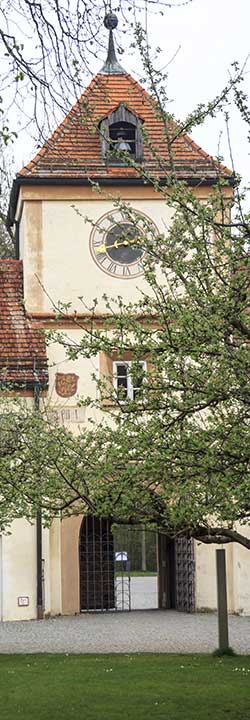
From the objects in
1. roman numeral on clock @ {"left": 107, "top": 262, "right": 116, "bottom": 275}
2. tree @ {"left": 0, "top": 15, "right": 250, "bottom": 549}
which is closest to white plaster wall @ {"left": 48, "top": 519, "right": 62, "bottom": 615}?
roman numeral on clock @ {"left": 107, "top": 262, "right": 116, "bottom": 275}

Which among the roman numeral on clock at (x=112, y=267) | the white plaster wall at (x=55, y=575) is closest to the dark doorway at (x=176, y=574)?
the white plaster wall at (x=55, y=575)

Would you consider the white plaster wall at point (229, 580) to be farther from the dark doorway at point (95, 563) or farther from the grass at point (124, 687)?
the grass at point (124, 687)

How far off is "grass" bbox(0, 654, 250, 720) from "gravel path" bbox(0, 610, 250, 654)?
1.54 m

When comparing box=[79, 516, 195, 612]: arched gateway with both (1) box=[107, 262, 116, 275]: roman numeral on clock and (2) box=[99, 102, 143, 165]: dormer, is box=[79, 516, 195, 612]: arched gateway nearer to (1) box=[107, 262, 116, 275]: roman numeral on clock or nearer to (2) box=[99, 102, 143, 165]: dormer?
(1) box=[107, 262, 116, 275]: roman numeral on clock

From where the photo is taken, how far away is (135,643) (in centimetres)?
2069

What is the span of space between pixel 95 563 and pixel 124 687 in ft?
41.0

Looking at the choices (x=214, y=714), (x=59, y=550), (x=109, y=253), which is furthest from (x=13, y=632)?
(x=214, y=714)

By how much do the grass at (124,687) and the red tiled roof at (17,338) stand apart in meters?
7.66

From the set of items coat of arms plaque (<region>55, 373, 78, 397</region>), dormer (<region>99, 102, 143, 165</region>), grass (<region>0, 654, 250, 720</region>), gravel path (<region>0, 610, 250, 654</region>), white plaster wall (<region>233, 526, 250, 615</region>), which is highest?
dormer (<region>99, 102, 143, 165</region>)

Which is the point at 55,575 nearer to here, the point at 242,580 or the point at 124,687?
the point at 242,580

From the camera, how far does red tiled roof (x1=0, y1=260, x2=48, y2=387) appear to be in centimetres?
2511

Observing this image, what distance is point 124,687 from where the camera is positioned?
14625mm

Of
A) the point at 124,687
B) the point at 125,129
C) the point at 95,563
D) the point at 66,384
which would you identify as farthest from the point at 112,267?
the point at 124,687

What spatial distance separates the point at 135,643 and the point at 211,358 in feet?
37.3
